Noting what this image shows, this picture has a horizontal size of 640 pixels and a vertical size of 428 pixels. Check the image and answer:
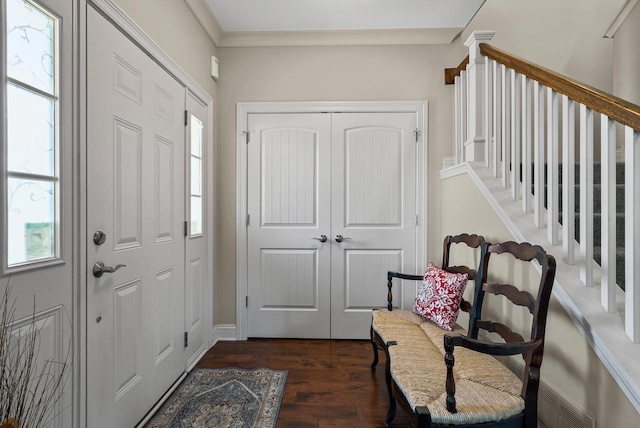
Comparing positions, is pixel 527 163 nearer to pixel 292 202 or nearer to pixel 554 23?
pixel 292 202

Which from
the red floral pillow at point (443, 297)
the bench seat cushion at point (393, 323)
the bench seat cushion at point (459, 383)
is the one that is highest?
the red floral pillow at point (443, 297)

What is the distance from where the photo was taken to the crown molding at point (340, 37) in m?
2.90

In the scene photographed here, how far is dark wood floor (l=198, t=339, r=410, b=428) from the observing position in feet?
6.24

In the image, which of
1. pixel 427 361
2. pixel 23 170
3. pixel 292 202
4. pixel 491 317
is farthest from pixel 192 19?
pixel 491 317

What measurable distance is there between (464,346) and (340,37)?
2675 mm

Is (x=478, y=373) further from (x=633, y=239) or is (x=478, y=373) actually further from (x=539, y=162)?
(x=539, y=162)

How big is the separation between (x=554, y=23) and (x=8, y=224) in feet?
13.0

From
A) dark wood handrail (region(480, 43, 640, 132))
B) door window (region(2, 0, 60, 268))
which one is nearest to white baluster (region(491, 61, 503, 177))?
dark wood handrail (region(480, 43, 640, 132))

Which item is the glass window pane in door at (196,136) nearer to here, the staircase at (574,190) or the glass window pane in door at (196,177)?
the glass window pane in door at (196,177)

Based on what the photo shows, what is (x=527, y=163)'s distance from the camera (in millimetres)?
1784

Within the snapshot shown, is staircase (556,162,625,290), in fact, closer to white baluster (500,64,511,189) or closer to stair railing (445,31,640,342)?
stair railing (445,31,640,342)

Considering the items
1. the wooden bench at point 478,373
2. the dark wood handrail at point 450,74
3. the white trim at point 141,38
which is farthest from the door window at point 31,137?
the dark wood handrail at point 450,74

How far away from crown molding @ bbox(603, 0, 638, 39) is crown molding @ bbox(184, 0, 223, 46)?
3.34m

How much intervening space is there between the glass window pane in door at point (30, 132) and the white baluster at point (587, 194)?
2.09m
